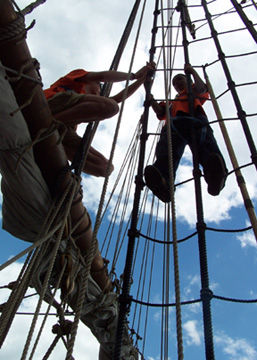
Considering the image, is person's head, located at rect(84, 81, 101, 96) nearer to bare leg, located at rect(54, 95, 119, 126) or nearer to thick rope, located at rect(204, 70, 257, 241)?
bare leg, located at rect(54, 95, 119, 126)

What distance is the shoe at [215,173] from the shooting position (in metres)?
2.37

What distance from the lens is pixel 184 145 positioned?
10.1ft

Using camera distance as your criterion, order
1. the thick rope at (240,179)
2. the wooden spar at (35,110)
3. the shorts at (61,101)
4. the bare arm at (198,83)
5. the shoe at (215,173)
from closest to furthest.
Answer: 1. the wooden spar at (35,110)
2. the thick rope at (240,179)
3. the shorts at (61,101)
4. the shoe at (215,173)
5. the bare arm at (198,83)

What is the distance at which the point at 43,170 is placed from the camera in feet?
5.61

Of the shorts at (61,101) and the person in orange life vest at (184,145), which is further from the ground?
the person in orange life vest at (184,145)

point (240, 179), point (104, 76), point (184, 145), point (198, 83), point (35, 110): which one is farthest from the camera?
point (198, 83)

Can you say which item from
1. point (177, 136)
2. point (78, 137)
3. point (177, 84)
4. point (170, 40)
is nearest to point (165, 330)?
point (177, 136)

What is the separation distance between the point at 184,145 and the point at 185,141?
0.10 meters

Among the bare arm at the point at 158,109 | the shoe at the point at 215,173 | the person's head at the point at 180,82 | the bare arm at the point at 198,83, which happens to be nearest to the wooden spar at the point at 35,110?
the shoe at the point at 215,173

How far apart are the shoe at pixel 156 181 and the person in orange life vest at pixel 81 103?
0.90 ft

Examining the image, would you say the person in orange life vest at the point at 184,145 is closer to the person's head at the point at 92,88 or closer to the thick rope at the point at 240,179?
the thick rope at the point at 240,179

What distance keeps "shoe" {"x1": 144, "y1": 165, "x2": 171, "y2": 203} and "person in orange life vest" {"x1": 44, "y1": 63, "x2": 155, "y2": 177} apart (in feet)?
0.90

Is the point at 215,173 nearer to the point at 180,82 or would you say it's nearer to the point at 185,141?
the point at 185,141

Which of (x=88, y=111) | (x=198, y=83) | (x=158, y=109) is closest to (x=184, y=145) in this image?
(x=158, y=109)
